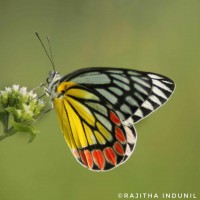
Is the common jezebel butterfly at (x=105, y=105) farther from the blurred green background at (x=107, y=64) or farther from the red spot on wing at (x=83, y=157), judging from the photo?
the blurred green background at (x=107, y=64)

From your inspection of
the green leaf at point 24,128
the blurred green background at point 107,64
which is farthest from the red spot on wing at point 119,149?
the green leaf at point 24,128

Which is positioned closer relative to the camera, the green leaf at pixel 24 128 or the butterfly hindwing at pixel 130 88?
the green leaf at pixel 24 128

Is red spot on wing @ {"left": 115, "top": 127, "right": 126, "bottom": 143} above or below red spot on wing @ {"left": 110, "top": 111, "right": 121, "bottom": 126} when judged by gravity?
below

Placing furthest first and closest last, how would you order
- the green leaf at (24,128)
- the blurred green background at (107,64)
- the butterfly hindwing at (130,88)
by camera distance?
the blurred green background at (107,64)
the butterfly hindwing at (130,88)
the green leaf at (24,128)

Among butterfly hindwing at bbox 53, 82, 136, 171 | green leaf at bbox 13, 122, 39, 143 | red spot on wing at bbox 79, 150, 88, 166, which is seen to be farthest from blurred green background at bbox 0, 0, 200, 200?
green leaf at bbox 13, 122, 39, 143

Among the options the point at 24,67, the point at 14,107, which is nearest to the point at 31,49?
the point at 24,67

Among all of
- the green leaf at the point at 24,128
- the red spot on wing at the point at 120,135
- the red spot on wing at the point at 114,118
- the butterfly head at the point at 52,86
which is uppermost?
the butterfly head at the point at 52,86

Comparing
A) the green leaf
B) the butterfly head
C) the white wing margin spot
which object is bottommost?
the green leaf

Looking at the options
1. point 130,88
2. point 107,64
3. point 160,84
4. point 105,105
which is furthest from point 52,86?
point 107,64

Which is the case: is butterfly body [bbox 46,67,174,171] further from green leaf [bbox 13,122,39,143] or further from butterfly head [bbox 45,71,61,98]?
green leaf [bbox 13,122,39,143]
